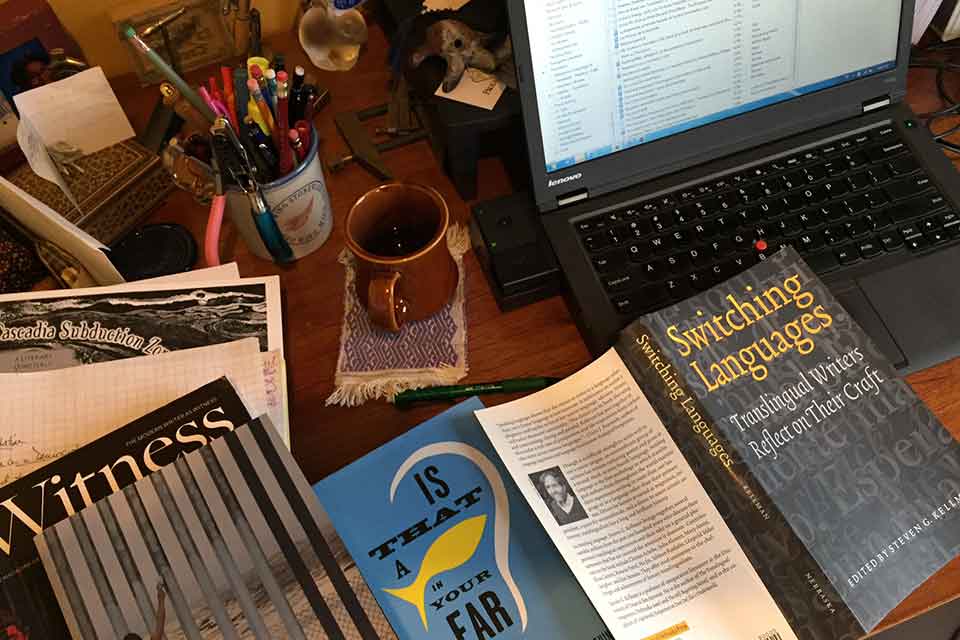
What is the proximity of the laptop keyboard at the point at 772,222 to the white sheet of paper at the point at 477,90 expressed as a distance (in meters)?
0.14

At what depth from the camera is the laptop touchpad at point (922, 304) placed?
2.17ft

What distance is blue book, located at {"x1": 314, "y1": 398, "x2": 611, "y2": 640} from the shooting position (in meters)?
0.57

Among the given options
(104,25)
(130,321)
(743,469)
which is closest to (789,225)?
(743,469)

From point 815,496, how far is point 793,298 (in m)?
0.17

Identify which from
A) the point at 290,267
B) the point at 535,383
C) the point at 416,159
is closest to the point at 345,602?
the point at 535,383

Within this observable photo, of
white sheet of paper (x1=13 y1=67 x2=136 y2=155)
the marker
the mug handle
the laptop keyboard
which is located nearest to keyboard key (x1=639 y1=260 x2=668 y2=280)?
the laptop keyboard

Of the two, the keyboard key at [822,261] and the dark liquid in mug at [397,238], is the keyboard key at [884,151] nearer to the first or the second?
the keyboard key at [822,261]

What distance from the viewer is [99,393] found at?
0.64 meters

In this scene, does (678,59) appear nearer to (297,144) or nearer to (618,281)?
(618,281)

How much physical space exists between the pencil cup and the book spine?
0.30 metres

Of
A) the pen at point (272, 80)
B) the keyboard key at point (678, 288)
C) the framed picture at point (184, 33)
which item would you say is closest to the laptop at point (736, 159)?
the keyboard key at point (678, 288)

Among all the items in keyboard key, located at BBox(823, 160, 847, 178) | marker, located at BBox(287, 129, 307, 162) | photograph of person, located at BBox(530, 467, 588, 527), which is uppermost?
marker, located at BBox(287, 129, 307, 162)

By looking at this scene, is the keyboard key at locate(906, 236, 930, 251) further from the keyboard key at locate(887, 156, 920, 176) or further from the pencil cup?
the pencil cup

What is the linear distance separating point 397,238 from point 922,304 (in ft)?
1.49
